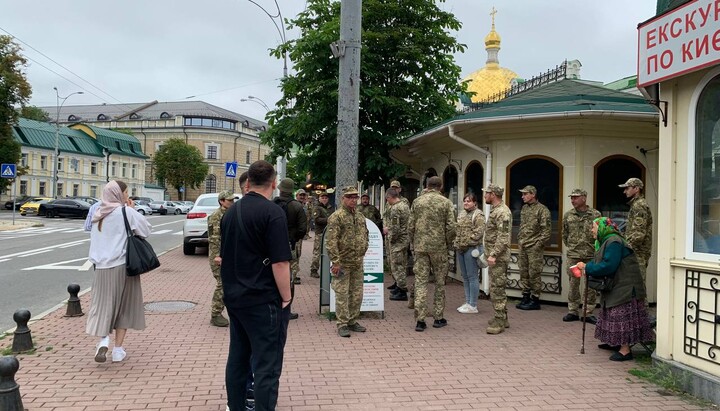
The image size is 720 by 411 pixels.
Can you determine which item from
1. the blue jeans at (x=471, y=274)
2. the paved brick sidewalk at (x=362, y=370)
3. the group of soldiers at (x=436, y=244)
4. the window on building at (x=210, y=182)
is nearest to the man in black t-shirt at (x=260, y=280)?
the paved brick sidewalk at (x=362, y=370)

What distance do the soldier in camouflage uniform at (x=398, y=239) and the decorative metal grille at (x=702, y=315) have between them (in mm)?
4683

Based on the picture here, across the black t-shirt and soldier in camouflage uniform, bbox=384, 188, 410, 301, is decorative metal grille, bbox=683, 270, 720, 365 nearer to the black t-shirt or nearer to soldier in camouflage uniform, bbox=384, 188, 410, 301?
the black t-shirt

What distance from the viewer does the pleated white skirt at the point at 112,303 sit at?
5055 millimetres

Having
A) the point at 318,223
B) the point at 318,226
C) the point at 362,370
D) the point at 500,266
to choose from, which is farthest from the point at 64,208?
the point at 362,370

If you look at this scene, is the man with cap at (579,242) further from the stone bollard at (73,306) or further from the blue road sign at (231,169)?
the blue road sign at (231,169)

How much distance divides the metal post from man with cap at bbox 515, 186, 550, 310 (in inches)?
105

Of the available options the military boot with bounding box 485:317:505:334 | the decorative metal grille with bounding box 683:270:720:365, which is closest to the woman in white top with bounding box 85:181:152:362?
the military boot with bounding box 485:317:505:334

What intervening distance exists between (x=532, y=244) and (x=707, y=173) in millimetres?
3408

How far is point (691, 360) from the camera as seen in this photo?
4629 mm

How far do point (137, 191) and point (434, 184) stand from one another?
237 ft

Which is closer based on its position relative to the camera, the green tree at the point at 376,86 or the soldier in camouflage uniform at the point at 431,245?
the soldier in camouflage uniform at the point at 431,245

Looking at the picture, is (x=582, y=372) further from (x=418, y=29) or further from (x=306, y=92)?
(x=418, y=29)

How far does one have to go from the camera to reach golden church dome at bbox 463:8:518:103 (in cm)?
3372

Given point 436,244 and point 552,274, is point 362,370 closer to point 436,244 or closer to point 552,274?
point 436,244
